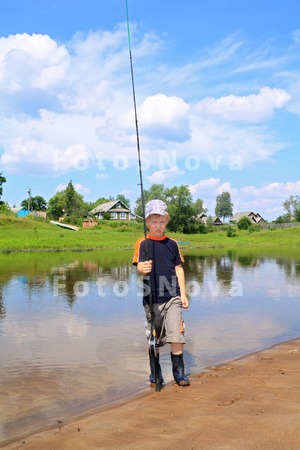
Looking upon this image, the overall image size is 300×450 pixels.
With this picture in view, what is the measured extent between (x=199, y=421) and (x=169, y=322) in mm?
1639

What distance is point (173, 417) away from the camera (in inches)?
167

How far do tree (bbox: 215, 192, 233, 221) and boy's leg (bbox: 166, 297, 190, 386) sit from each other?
175 meters

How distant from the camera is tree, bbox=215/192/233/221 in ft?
586

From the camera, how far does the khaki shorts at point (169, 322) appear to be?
18.2ft

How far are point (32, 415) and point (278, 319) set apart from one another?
674 centimetres

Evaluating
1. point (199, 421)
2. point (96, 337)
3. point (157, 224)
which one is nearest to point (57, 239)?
point (96, 337)

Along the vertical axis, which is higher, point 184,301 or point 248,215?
point 248,215

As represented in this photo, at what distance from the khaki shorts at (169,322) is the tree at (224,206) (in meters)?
175

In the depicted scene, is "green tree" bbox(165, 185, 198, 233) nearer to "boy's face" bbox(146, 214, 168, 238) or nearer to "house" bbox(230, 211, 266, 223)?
"house" bbox(230, 211, 266, 223)

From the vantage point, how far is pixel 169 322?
5609 mm

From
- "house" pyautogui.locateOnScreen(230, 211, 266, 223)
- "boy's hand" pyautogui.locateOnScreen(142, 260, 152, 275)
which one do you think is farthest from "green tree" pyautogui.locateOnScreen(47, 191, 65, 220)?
"boy's hand" pyautogui.locateOnScreen(142, 260, 152, 275)

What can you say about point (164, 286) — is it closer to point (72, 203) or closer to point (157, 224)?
point (157, 224)

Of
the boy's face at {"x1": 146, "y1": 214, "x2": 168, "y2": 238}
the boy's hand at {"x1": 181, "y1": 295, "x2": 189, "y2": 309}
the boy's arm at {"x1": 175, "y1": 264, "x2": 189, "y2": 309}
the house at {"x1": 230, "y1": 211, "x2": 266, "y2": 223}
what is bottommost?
the boy's hand at {"x1": 181, "y1": 295, "x2": 189, "y2": 309}

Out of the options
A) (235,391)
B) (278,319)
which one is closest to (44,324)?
(278,319)
